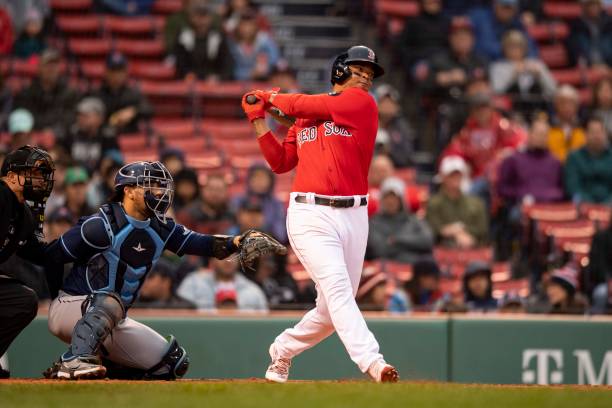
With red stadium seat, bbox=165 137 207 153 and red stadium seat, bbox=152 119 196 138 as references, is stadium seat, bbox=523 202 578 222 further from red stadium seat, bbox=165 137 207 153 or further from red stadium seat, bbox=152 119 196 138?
red stadium seat, bbox=152 119 196 138

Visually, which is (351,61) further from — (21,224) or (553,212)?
(553,212)

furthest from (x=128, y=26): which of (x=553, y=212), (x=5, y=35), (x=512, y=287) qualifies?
(x=512, y=287)

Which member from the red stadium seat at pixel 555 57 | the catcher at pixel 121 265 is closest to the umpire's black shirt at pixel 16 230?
the catcher at pixel 121 265

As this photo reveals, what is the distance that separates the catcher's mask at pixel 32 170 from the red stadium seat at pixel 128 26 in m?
7.89

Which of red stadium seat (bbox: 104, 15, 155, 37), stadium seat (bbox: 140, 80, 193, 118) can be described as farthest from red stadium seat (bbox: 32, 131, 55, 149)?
red stadium seat (bbox: 104, 15, 155, 37)

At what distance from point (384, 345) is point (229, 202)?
8.74ft

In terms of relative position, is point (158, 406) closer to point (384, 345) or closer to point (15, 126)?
point (384, 345)

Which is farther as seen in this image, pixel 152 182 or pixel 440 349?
pixel 440 349

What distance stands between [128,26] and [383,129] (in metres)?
3.83

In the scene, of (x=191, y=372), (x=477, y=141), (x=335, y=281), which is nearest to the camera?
(x=335, y=281)

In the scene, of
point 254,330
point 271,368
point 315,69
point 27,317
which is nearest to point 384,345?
point 254,330

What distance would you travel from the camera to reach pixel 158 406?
20.5ft

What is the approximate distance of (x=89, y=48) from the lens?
15.1 metres

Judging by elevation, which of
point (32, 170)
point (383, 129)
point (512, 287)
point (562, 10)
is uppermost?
point (562, 10)
